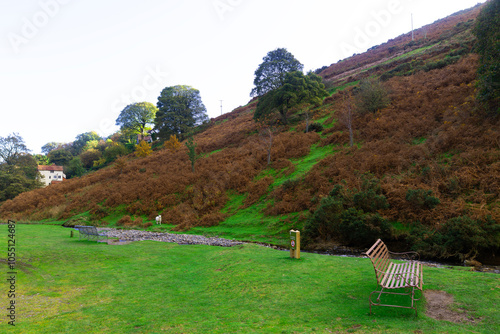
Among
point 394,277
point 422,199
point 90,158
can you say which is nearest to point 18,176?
point 90,158

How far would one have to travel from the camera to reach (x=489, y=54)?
17.3 meters

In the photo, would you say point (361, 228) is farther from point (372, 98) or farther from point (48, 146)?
point (48, 146)

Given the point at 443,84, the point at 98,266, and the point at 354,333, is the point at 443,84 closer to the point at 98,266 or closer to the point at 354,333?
the point at 354,333

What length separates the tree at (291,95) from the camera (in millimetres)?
41531

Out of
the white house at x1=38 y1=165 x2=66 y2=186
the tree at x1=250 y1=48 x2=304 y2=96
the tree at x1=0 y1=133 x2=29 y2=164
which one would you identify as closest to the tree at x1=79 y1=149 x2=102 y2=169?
the white house at x1=38 y1=165 x2=66 y2=186

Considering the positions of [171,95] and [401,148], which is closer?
[401,148]

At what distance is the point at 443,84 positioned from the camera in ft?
90.7

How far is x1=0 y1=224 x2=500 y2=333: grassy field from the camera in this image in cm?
525

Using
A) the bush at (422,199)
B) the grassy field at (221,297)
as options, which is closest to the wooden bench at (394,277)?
the grassy field at (221,297)

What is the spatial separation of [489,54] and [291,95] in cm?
2522

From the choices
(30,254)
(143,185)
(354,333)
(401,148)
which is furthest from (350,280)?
(143,185)

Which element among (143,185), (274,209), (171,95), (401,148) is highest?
(171,95)

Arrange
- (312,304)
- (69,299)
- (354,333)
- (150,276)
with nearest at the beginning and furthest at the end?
(354,333) < (312,304) < (69,299) < (150,276)

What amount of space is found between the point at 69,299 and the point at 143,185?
28.9 metres
